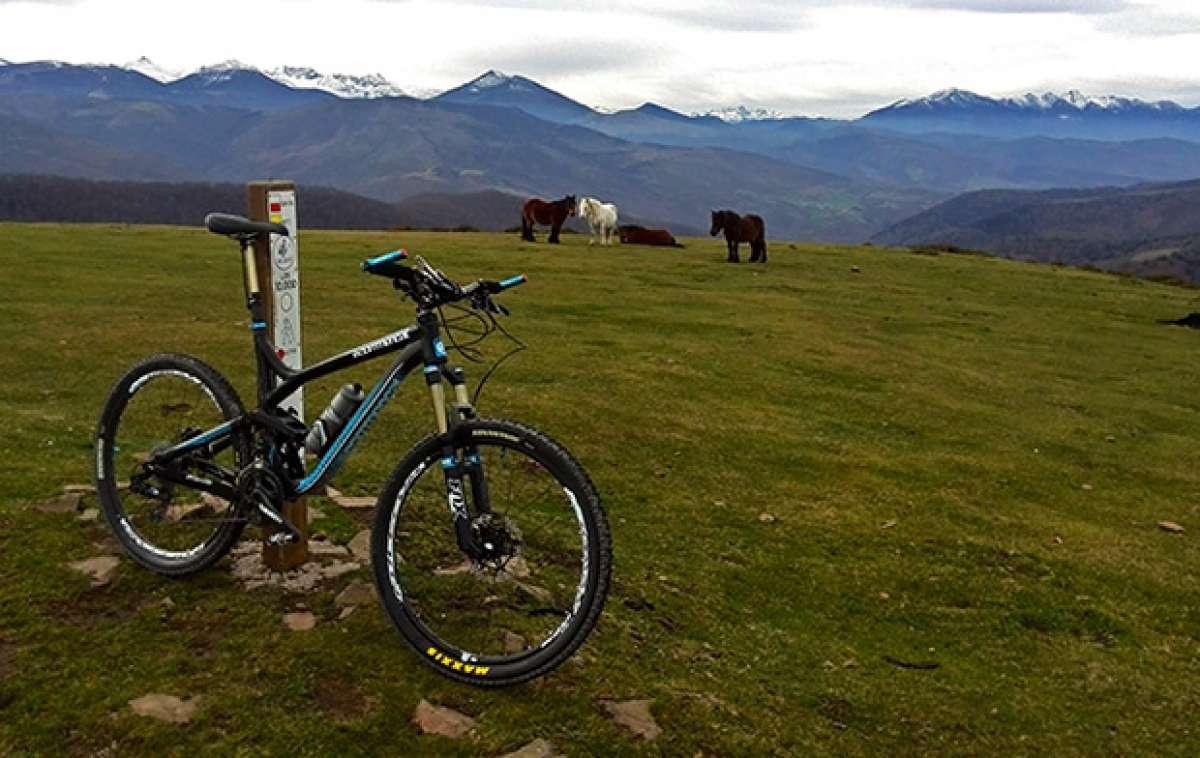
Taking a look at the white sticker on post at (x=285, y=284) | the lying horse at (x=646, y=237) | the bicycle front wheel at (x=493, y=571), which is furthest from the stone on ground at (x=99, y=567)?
the lying horse at (x=646, y=237)

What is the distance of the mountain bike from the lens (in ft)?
17.6

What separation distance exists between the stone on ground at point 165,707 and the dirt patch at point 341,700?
0.69 meters

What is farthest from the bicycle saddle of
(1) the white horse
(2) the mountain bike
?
(1) the white horse

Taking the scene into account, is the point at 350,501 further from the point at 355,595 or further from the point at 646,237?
the point at 646,237

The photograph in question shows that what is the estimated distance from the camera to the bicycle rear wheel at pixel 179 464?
642 centimetres

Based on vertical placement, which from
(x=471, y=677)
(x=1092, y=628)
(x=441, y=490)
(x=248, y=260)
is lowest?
(x=1092, y=628)

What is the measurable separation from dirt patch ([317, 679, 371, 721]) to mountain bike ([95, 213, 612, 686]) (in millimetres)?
455

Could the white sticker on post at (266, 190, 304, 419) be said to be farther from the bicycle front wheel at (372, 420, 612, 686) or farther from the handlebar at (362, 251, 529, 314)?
the bicycle front wheel at (372, 420, 612, 686)

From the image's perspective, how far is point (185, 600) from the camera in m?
6.22

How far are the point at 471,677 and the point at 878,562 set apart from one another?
486 centimetres

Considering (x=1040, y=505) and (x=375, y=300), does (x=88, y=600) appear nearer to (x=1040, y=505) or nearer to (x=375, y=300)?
(x=1040, y=505)

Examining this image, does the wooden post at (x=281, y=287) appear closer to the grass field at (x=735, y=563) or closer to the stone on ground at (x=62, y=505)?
the grass field at (x=735, y=563)

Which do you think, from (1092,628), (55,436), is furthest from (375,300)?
(1092,628)

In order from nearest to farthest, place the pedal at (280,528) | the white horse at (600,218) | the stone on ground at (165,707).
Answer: the stone on ground at (165,707)
the pedal at (280,528)
the white horse at (600,218)
